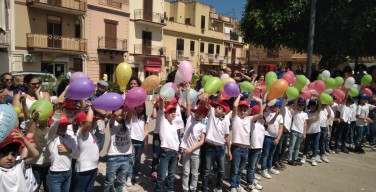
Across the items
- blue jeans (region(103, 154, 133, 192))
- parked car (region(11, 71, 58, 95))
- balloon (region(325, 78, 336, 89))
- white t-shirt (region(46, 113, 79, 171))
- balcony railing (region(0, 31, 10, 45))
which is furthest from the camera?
balcony railing (region(0, 31, 10, 45))

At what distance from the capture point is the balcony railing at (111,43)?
21094 mm

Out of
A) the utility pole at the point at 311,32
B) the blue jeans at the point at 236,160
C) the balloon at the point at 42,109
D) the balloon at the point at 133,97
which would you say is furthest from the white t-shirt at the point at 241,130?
the utility pole at the point at 311,32

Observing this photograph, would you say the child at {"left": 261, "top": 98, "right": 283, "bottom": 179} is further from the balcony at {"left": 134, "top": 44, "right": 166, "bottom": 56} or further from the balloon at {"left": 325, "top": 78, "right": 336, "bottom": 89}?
the balcony at {"left": 134, "top": 44, "right": 166, "bottom": 56}

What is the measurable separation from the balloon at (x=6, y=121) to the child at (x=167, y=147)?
1.86 metres

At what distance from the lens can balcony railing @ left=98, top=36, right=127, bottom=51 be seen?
69.2 feet

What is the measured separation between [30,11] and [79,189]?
56.7 ft

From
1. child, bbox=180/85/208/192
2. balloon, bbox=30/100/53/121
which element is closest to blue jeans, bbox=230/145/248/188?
child, bbox=180/85/208/192

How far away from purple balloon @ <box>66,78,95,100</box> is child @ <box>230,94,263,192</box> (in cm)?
205

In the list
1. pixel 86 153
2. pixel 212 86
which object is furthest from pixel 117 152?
pixel 212 86

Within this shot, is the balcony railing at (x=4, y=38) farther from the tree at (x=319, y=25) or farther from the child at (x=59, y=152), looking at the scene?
the child at (x=59, y=152)

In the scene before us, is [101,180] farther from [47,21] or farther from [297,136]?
[47,21]

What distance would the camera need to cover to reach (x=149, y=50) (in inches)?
995

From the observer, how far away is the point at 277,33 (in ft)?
31.3

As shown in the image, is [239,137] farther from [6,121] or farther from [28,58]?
[28,58]
